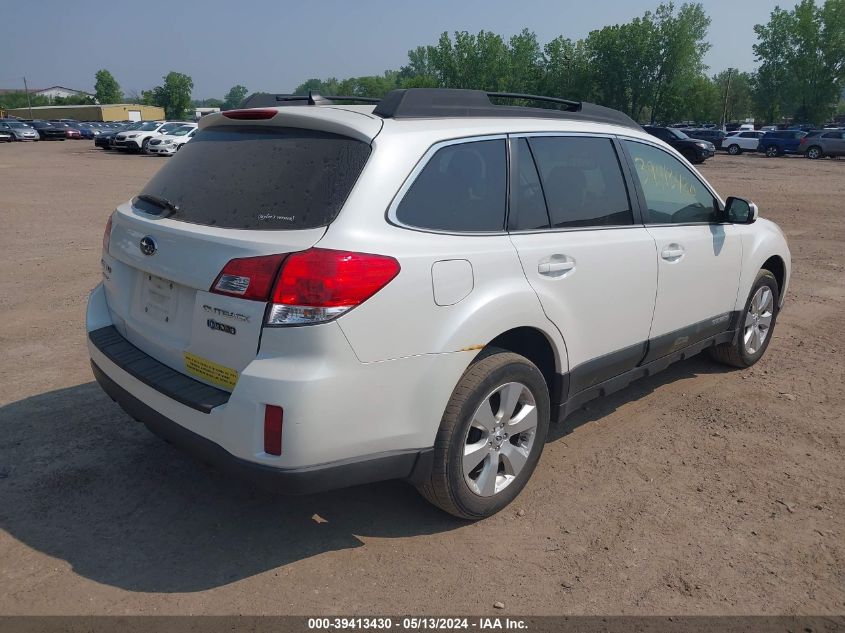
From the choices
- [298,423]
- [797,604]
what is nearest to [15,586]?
[298,423]

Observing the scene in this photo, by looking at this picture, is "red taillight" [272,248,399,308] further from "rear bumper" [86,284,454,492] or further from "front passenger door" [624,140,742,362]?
"front passenger door" [624,140,742,362]

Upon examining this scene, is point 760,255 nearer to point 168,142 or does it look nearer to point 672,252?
point 672,252

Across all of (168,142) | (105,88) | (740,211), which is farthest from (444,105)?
(105,88)

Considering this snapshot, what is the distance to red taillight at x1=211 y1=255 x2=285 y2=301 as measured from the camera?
2598 millimetres

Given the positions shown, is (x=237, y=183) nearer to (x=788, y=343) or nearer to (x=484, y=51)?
(x=788, y=343)

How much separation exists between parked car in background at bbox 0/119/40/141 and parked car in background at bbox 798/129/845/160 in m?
51.1

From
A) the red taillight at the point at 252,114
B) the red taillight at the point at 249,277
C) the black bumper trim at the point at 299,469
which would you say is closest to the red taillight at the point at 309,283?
the red taillight at the point at 249,277

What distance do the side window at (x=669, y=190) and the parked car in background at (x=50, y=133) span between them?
60227 millimetres

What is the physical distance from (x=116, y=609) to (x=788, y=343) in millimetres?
5515

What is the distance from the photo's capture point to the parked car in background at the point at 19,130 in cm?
5028

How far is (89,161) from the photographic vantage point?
30.5 meters

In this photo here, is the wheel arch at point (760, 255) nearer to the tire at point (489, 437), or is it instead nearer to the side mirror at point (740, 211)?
the side mirror at point (740, 211)

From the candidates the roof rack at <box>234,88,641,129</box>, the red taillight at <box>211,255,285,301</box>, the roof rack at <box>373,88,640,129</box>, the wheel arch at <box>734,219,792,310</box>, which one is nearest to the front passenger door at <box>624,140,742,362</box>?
the wheel arch at <box>734,219,792,310</box>

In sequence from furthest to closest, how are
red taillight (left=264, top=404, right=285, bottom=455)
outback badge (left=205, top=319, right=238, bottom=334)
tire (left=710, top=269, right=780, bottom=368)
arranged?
tire (left=710, top=269, right=780, bottom=368) → outback badge (left=205, top=319, right=238, bottom=334) → red taillight (left=264, top=404, right=285, bottom=455)
